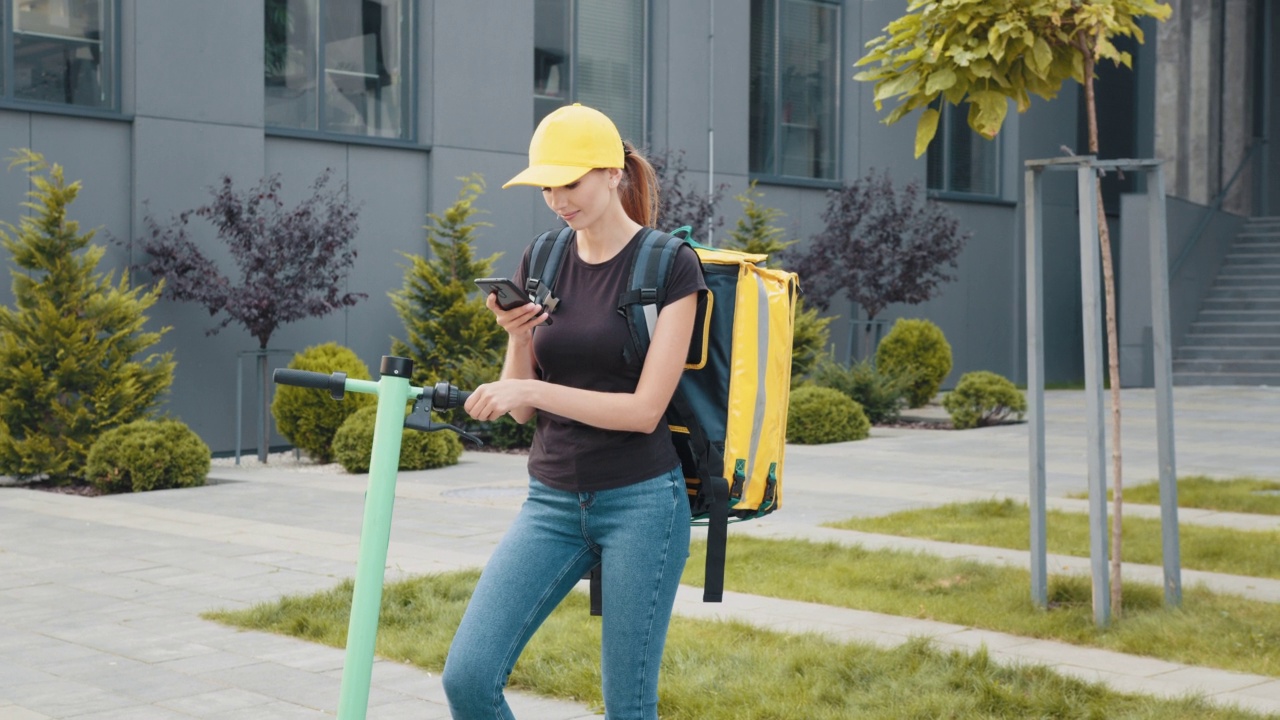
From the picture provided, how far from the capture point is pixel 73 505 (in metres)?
11.4

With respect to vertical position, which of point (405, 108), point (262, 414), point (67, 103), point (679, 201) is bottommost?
point (262, 414)

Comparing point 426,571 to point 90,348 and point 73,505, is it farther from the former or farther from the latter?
point 90,348

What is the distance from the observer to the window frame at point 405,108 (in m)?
16.0

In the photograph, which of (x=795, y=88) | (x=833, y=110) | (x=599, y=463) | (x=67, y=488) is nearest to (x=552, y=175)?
(x=599, y=463)

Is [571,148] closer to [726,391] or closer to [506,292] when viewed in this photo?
[506,292]

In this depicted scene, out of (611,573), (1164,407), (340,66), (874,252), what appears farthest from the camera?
(874,252)

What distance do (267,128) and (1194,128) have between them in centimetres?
2156

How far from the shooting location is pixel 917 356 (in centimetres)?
2077

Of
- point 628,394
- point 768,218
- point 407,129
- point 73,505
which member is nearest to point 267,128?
point 407,129

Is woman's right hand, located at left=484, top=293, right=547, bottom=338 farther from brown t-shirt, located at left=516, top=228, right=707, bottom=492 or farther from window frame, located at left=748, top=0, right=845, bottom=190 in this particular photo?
window frame, located at left=748, top=0, right=845, bottom=190

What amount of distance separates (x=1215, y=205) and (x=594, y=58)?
16.1 m

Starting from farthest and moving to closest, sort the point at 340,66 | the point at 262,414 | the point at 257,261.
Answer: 1. the point at 340,66
2. the point at 262,414
3. the point at 257,261

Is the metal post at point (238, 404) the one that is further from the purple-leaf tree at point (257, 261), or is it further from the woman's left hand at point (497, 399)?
the woman's left hand at point (497, 399)

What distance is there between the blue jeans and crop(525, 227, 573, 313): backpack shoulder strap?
1.52 ft
